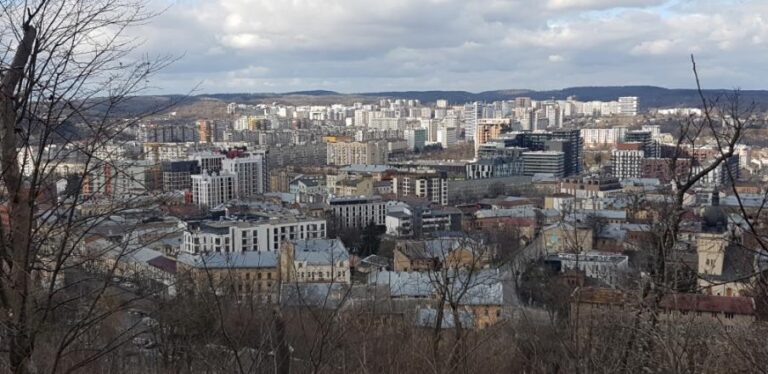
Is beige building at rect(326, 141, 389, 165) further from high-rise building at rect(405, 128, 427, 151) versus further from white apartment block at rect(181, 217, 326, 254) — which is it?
white apartment block at rect(181, 217, 326, 254)

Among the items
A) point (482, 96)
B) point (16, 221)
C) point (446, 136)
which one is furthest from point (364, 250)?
point (482, 96)

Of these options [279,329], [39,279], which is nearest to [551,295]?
[279,329]

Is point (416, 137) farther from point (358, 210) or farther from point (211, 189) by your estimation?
point (358, 210)

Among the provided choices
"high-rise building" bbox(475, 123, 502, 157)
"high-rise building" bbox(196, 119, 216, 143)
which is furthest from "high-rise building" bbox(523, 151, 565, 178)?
"high-rise building" bbox(196, 119, 216, 143)

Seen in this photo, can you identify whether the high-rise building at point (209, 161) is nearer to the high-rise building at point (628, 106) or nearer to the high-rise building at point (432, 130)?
the high-rise building at point (432, 130)

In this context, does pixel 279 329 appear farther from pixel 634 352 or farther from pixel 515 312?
pixel 515 312
